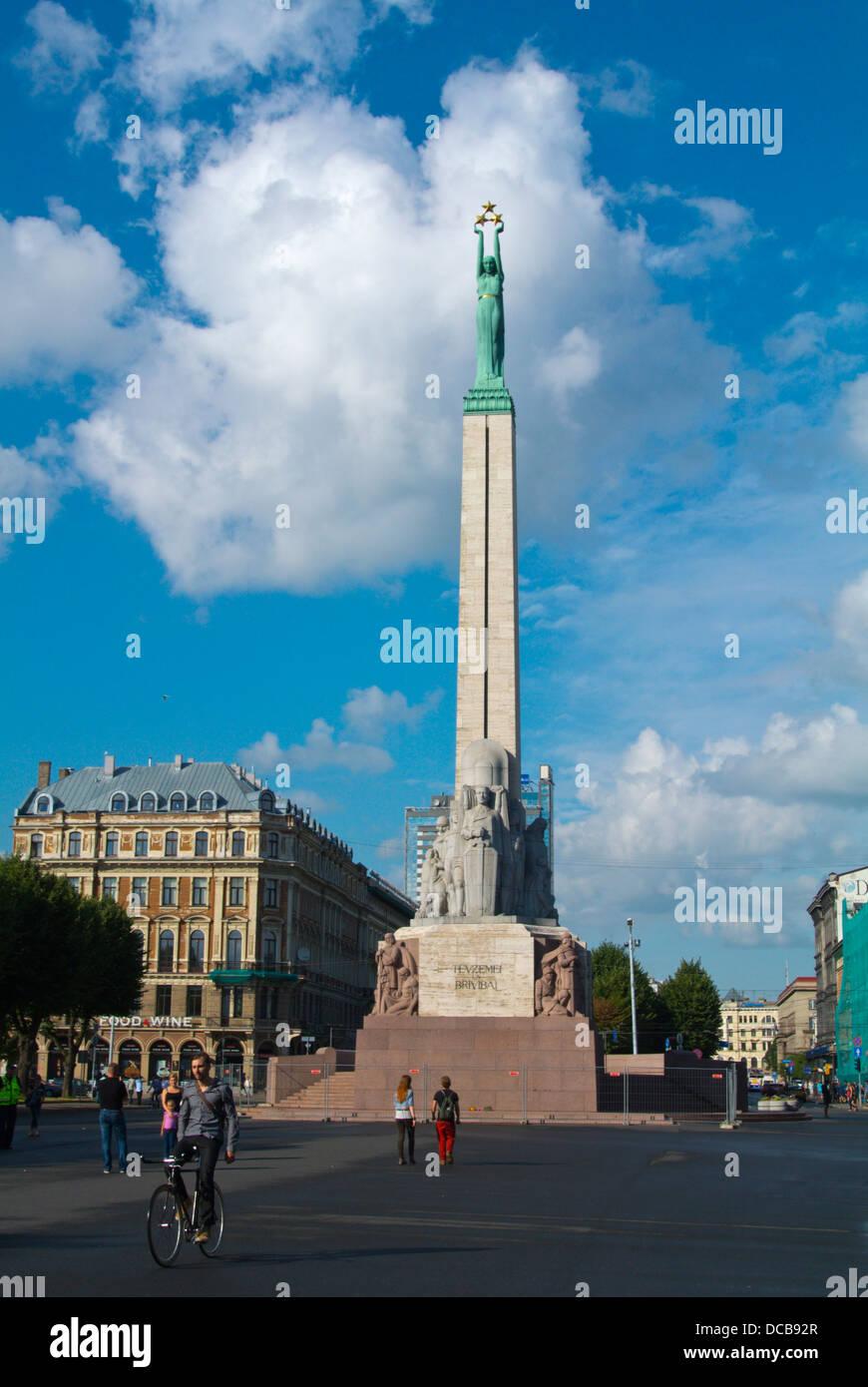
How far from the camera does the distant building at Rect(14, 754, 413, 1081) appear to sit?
258 ft

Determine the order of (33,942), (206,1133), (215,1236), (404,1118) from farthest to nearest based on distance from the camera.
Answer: (33,942) → (404,1118) → (215,1236) → (206,1133)

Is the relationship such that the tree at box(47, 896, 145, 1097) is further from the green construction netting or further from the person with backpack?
the green construction netting

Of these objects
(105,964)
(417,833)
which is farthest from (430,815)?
(105,964)

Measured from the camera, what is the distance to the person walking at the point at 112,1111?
19.2 metres

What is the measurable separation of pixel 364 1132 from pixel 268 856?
2102 inches

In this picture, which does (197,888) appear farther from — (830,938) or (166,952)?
(830,938)

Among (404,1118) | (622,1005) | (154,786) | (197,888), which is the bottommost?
(622,1005)

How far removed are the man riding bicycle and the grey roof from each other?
240 feet

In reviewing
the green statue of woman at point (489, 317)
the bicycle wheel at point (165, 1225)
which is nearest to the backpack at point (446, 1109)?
the bicycle wheel at point (165, 1225)

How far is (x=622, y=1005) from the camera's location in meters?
87.4

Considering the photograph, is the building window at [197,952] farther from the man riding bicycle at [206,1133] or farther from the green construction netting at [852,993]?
the man riding bicycle at [206,1133]

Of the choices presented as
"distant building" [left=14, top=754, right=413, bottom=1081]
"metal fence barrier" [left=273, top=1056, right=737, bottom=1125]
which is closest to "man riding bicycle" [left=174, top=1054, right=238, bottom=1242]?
"metal fence barrier" [left=273, top=1056, right=737, bottom=1125]

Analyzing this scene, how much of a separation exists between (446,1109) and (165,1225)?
10.1m

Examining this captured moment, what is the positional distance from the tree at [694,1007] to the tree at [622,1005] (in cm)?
225
